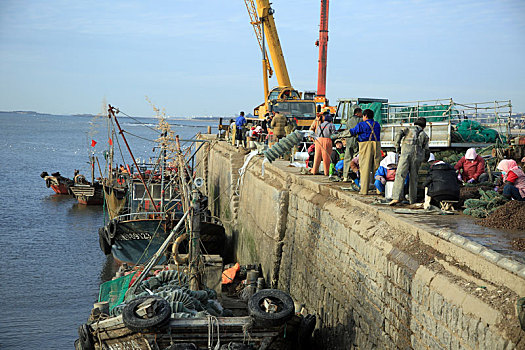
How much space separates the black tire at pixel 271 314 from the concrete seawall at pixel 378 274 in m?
0.86

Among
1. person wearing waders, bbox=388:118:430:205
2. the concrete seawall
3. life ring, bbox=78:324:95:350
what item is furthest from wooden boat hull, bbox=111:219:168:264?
person wearing waders, bbox=388:118:430:205

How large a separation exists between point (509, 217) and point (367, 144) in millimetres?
3123

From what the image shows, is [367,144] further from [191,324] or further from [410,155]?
[191,324]

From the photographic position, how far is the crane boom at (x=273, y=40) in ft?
97.5

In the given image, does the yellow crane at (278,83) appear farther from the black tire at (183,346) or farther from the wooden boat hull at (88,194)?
the black tire at (183,346)

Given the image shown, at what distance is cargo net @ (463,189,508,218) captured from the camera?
8.13 meters

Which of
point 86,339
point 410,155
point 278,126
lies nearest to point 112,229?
point 278,126

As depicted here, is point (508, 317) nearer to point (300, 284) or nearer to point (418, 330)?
point (418, 330)

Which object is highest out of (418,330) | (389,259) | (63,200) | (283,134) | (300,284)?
(283,134)

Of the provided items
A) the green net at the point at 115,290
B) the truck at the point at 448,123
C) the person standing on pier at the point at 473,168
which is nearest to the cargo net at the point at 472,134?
the truck at the point at 448,123

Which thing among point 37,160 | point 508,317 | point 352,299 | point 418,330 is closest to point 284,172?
point 352,299

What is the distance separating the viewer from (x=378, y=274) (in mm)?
7301

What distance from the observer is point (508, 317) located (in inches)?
185

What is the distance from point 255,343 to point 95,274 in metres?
12.6
